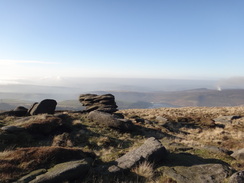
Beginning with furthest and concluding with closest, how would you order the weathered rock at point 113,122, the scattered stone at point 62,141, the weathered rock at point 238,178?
1. the weathered rock at point 113,122
2. the scattered stone at point 62,141
3. the weathered rock at point 238,178

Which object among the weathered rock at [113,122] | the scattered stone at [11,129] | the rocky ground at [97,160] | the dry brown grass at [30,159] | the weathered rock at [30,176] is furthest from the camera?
the weathered rock at [113,122]

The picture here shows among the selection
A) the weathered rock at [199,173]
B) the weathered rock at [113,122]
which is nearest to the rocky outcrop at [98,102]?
the weathered rock at [113,122]

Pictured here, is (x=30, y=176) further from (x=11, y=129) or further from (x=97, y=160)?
(x=11, y=129)

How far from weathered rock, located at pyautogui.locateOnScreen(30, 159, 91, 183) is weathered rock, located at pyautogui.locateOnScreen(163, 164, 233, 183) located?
4690 mm

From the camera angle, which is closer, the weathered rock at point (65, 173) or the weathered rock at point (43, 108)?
the weathered rock at point (65, 173)

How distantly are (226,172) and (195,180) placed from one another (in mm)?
2013

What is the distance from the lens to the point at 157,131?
2642cm

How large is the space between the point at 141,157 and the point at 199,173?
3424 millimetres

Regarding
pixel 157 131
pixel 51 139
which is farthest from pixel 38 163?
pixel 157 131

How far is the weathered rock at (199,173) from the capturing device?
9156 mm

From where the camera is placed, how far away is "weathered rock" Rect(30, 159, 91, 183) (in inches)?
294

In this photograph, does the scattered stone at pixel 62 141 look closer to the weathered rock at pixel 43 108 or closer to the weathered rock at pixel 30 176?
the weathered rock at pixel 30 176

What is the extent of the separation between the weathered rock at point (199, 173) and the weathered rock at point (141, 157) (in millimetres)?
1144

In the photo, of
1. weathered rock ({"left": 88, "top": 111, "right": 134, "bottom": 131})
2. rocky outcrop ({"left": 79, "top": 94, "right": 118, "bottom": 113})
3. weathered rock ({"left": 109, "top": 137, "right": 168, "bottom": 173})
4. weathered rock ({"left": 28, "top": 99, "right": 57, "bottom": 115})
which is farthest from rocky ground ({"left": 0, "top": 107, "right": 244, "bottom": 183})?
rocky outcrop ({"left": 79, "top": 94, "right": 118, "bottom": 113})
